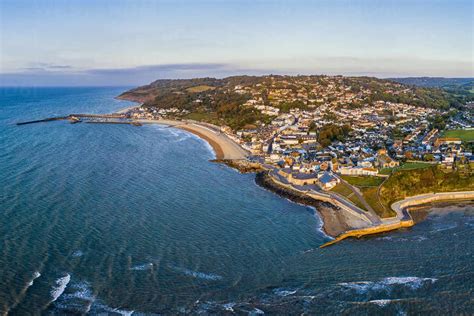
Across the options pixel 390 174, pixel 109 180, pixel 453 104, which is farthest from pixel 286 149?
pixel 453 104

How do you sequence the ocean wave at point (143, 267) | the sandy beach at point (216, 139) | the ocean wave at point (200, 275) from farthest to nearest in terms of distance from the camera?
the sandy beach at point (216, 139)
the ocean wave at point (143, 267)
the ocean wave at point (200, 275)

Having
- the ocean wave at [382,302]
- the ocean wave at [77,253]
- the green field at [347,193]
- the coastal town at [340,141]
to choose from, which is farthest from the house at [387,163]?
the ocean wave at [77,253]

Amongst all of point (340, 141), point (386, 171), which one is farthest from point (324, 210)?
point (340, 141)

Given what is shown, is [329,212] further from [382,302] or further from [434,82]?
[434,82]

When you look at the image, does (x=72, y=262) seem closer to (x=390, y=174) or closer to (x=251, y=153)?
(x=390, y=174)

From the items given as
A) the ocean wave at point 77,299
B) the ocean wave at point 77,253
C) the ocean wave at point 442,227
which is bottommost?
the ocean wave at point 77,299

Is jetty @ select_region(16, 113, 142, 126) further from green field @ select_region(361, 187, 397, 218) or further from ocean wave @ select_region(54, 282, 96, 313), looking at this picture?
ocean wave @ select_region(54, 282, 96, 313)

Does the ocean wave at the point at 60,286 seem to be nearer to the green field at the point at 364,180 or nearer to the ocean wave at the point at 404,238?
the ocean wave at the point at 404,238

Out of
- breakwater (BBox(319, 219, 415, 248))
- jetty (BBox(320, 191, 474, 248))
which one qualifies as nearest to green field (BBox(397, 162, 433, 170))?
jetty (BBox(320, 191, 474, 248))
